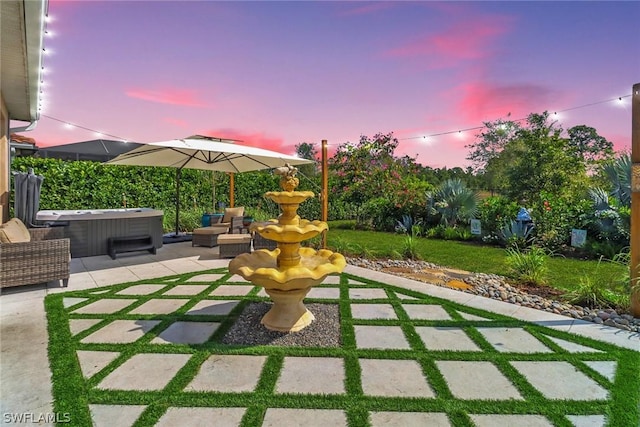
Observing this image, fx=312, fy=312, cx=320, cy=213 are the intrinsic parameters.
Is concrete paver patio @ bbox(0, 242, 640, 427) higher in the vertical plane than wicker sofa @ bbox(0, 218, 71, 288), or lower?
lower

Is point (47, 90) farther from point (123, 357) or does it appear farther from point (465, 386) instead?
point (465, 386)

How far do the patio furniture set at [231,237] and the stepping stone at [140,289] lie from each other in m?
1.95

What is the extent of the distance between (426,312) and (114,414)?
3.08 metres

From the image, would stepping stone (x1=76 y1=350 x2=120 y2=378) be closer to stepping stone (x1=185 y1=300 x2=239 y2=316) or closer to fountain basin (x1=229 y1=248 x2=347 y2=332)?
stepping stone (x1=185 y1=300 x2=239 y2=316)

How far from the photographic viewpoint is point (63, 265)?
4.43 m

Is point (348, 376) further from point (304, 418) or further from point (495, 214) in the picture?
point (495, 214)

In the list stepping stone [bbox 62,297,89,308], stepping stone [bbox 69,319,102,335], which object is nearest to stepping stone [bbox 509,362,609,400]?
stepping stone [bbox 69,319,102,335]

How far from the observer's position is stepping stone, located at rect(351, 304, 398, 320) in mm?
3547

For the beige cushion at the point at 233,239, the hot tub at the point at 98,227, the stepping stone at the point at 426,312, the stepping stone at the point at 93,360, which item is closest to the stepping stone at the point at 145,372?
the stepping stone at the point at 93,360

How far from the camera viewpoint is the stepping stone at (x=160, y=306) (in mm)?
3625

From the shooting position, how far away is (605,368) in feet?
8.21

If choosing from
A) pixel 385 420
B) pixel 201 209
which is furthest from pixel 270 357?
pixel 201 209

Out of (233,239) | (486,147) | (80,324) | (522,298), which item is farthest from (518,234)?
(486,147)

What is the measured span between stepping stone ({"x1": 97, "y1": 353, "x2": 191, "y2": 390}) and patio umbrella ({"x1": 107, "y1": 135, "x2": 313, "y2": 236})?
4.01 metres
